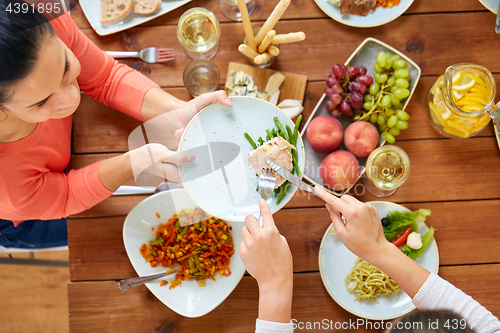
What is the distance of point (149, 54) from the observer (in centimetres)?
129

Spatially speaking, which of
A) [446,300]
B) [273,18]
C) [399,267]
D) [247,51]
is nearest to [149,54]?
[247,51]

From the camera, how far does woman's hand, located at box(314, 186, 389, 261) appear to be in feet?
3.06

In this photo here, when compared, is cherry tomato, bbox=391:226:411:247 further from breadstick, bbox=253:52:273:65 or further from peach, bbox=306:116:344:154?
breadstick, bbox=253:52:273:65

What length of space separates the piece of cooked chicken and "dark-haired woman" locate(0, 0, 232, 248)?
177 mm

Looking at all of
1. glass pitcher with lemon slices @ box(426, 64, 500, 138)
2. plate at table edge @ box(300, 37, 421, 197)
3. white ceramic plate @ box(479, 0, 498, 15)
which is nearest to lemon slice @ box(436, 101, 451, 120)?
glass pitcher with lemon slices @ box(426, 64, 500, 138)

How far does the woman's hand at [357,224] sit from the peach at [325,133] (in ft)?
0.98

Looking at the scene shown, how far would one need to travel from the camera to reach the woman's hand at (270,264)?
912mm

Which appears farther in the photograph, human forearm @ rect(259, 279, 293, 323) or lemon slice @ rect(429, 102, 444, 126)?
lemon slice @ rect(429, 102, 444, 126)

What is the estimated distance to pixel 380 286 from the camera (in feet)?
3.91

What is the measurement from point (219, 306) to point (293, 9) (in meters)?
1.17

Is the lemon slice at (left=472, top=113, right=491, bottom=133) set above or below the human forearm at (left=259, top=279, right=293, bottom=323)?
above

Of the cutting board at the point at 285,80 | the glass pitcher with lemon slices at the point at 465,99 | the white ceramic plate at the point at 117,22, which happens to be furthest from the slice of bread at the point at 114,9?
the glass pitcher with lemon slices at the point at 465,99

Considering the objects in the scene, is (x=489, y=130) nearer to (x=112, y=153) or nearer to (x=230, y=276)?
(x=230, y=276)

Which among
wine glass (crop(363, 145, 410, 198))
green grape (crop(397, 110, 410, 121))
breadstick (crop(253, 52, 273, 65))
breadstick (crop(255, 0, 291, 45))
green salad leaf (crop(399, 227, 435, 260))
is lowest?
green salad leaf (crop(399, 227, 435, 260))
